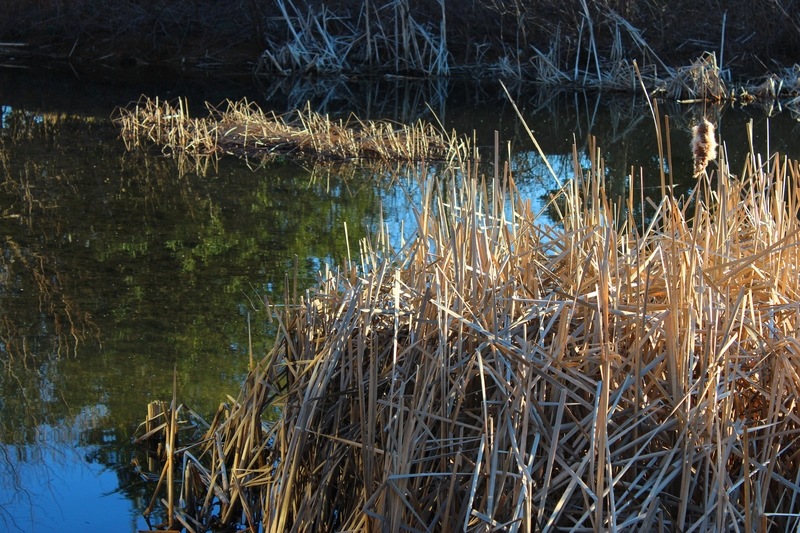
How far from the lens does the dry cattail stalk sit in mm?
2295

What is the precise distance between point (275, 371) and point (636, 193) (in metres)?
5.27

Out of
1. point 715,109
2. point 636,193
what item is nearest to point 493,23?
point 715,109

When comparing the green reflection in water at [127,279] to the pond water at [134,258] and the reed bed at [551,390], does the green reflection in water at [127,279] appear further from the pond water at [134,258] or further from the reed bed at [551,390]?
the reed bed at [551,390]

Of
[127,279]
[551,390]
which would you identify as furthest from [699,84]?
[551,390]

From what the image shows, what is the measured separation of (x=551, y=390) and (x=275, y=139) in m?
6.90

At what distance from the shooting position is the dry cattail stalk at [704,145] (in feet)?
7.53

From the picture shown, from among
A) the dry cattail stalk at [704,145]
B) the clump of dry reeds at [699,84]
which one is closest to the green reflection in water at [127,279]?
the dry cattail stalk at [704,145]

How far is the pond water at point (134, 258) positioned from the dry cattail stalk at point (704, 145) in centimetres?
103

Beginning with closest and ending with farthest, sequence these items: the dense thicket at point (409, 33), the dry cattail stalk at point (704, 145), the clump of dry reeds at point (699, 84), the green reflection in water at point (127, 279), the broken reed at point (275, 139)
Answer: the dry cattail stalk at point (704, 145) < the green reflection in water at point (127, 279) < the broken reed at point (275, 139) < the clump of dry reeds at point (699, 84) < the dense thicket at point (409, 33)

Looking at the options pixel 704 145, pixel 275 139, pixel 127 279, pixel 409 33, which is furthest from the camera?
pixel 409 33

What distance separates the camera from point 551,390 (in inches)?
85.9

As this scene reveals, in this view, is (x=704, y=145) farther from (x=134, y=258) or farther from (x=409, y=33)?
(x=409, y=33)

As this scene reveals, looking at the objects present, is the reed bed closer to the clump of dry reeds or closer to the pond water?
the pond water

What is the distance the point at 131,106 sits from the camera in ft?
37.1
